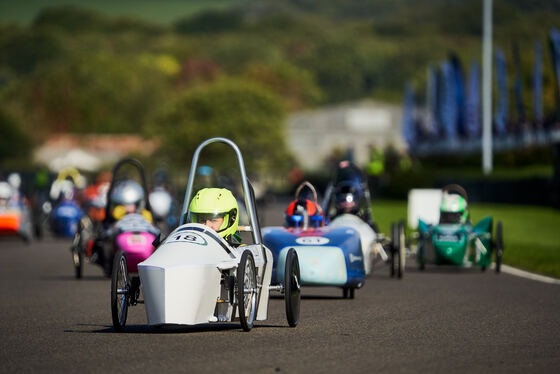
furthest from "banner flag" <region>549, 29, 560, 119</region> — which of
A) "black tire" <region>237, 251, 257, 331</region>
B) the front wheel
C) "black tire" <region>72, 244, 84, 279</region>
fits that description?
"black tire" <region>237, 251, 257, 331</region>

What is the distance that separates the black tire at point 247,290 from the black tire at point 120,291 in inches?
39.7

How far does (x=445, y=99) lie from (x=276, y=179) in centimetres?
4052

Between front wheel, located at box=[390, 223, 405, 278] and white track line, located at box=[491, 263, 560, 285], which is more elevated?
front wheel, located at box=[390, 223, 405, 278]

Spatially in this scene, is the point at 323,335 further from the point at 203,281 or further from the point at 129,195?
the point at 129,195

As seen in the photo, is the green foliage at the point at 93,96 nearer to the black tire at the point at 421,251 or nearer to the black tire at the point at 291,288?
the black tire at the point at 421,251

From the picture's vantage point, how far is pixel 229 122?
5325 inches

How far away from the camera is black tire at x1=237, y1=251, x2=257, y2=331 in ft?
36.3

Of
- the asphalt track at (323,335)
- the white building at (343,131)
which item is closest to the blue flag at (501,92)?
the asphalt track at (323,335)

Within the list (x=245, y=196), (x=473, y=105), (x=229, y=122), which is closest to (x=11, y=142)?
(x=229, y=122)

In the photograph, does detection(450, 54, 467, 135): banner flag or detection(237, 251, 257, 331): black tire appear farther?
detection(450, 54, 467, 135): banner flag

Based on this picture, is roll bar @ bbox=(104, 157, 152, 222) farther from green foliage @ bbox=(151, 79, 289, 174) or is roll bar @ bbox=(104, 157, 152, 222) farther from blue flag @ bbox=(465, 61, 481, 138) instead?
green foliage @ bbox=(151, 79, 289, 174)

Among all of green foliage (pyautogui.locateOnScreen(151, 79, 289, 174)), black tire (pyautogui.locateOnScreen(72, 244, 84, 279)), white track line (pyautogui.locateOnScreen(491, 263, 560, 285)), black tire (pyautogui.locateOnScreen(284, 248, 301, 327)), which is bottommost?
white track line (pyautogui.locateOnScreen(491, 263, 560, 285))

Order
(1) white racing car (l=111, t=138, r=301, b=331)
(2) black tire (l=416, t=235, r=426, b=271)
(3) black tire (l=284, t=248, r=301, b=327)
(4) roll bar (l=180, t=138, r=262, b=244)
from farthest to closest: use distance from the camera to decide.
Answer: (2) black tire (l=416, t=235, r=426, b=271) → (4) roll bar (l=180, t=138, r=262, b=244) → (3) black tire (l=284, t=248, r=301, b=327) → (1) white racing car (l=111, t=138, r=301, b=331)

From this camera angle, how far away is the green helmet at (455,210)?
20.7m
